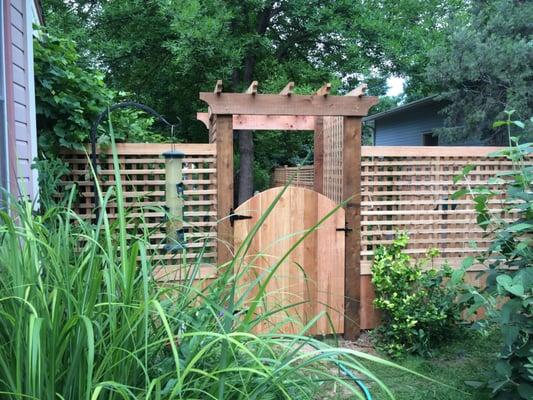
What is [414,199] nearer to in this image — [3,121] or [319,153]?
[319,153]

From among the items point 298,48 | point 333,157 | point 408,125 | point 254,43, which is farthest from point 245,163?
point 333,157

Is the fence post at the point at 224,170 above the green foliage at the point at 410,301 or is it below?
above

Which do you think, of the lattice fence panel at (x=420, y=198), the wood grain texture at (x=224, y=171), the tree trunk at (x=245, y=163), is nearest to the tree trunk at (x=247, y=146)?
the tree trunk at (x=245, y=163)

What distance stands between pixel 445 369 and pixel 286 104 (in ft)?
8.01

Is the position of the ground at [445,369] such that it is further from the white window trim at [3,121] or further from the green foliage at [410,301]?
the white window trim at [3,121]

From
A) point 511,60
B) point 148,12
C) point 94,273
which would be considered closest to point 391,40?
point 511,60

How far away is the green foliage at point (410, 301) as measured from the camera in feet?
13.0

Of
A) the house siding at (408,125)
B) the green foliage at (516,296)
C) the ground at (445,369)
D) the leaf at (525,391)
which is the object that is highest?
the house siding at (408,125)

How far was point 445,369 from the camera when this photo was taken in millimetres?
3678

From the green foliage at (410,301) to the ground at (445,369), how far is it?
120mm

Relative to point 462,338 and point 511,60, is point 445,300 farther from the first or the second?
point 511,60

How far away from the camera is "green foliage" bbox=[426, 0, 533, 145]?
8430 millimetres

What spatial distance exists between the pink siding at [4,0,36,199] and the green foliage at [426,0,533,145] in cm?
769

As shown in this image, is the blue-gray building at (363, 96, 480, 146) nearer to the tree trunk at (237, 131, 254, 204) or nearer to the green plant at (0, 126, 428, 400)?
the tree trunk at (237, 131, 254, 204)
